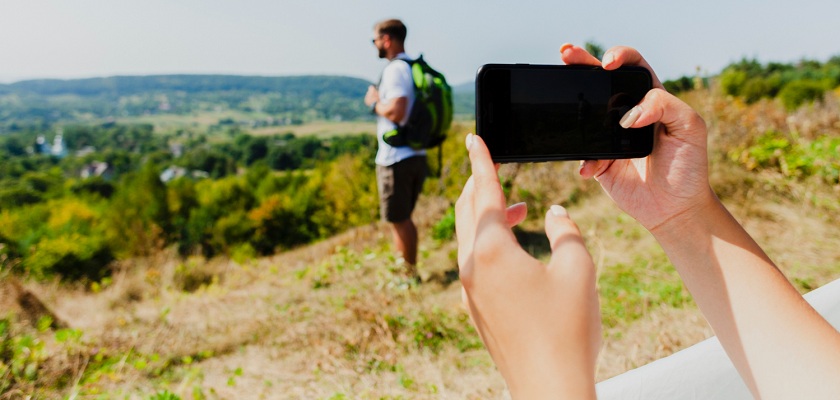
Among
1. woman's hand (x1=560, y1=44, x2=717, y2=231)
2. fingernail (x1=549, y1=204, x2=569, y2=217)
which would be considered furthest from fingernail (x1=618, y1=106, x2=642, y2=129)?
fingernail (x1=549, y1=204, x2=569, y2=217)

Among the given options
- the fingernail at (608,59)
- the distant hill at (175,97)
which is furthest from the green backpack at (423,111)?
the distant hill at (175,97)

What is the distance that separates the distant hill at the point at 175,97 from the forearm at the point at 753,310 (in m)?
91.6

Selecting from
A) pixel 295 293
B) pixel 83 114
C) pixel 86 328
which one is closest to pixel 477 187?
pixel 295 293

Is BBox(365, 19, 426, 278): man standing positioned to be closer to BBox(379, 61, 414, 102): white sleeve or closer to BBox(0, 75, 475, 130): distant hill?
BBox(379, 61, 414, 102): white sleeve

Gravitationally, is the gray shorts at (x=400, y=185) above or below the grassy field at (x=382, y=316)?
above

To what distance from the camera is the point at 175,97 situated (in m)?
130

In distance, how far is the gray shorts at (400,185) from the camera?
3510mm

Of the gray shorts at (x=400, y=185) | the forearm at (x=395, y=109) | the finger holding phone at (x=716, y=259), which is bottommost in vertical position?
the gray shorts at (x=400, y=185)

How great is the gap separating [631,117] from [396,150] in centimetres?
238

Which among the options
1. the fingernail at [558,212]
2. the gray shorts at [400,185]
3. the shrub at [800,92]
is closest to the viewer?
the fingernail at [558,212]

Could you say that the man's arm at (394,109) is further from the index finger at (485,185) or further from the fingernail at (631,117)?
the index finger at (485,185)

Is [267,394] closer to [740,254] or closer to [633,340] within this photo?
[633,340]

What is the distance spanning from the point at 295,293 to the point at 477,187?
3701 mm

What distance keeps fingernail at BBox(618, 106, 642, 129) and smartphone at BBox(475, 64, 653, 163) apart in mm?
50
